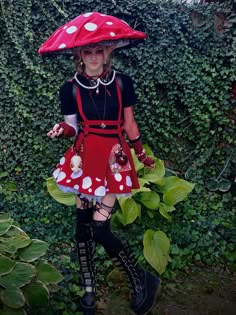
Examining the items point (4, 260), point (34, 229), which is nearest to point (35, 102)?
point (34, 229)

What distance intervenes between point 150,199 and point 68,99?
1487 millimetres

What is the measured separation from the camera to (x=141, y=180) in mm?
3580

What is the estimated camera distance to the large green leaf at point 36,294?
2.33 metres

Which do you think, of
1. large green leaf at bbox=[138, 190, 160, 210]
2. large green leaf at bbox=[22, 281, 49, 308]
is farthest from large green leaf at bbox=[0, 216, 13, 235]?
large green leaf at bbox=[138, 190, 160, 210]

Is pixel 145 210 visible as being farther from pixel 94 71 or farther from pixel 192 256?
pixel 94 71

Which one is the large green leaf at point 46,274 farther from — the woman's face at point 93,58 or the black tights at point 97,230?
the woman's face at point 93,58

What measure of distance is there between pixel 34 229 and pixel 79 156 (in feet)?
4.50

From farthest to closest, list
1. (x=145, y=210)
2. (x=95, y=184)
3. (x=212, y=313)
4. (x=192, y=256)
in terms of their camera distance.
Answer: (x=145, y=210), (x=192, y=256), (x=212, y=313), (x=95, y=184)

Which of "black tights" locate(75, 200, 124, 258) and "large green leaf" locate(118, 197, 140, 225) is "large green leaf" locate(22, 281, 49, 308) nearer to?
"black tights" locate(75, 200, 124, 258)

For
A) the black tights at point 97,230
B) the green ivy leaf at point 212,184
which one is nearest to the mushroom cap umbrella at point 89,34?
the black tights at point 97,230

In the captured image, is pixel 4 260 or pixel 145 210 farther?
pixel 145 210

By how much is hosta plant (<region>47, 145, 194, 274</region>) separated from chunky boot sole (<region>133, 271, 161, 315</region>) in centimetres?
28

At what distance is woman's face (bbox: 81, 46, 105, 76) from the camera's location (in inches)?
92.1

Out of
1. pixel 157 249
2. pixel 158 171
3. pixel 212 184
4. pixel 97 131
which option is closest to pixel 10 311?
pixel 97 131
